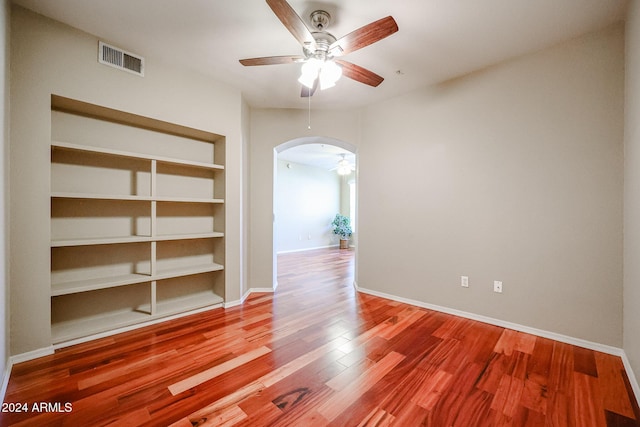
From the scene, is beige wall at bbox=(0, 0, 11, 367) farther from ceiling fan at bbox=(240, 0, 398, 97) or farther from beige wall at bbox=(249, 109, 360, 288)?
beige wall at bbox=(249, 109, 360, 288)

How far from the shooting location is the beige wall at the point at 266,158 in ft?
12.5

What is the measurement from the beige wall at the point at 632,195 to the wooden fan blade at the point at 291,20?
2.20 metres

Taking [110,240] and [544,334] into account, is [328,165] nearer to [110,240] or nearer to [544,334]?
[110,240]

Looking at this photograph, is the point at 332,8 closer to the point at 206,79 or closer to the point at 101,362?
the point at 206,79

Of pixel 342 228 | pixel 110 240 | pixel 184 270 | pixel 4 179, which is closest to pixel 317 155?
pixel 342 228

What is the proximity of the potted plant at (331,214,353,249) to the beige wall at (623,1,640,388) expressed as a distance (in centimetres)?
651

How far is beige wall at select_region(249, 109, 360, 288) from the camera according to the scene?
149 inches

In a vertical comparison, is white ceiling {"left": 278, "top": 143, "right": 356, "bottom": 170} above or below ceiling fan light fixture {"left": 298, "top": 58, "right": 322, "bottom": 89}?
above

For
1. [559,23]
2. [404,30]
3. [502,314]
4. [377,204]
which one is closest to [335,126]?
[377,204]

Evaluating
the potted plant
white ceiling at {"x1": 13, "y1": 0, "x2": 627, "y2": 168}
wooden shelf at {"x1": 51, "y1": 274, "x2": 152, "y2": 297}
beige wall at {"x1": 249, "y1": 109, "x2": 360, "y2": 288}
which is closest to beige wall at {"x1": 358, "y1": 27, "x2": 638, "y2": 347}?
white ceiling at {"x1": 13, "y1": 0, "x2": 627, "y2": 168}

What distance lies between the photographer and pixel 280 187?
283 inches

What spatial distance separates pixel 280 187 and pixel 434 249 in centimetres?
492

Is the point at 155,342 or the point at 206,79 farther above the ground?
the point at 206,79

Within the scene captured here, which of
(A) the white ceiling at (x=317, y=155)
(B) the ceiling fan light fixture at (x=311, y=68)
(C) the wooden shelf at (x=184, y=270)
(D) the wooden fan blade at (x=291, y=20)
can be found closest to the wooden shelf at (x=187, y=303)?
(C) the wooden shelf at (x=184, y=270)
